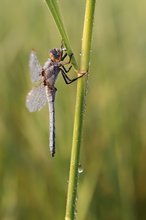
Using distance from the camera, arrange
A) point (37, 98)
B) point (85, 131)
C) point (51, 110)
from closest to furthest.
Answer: point (51, 110), point (37, 98), point (85, 131)

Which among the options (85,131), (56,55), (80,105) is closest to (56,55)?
(56,55)

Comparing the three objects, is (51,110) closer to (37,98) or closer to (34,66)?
(37,98)

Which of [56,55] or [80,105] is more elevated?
[56,55]

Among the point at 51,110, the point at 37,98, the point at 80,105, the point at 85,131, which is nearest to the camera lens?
the point at 80,105

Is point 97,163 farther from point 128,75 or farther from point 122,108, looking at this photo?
point 128,75

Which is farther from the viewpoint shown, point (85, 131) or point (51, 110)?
point (85, 131)

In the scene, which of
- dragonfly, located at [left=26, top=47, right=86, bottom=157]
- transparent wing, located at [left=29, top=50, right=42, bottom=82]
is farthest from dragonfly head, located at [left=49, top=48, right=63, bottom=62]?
transparent wing, located at [left=29, top=50, right=42, bottom=82]

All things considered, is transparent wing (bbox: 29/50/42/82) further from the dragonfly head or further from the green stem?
the green stem


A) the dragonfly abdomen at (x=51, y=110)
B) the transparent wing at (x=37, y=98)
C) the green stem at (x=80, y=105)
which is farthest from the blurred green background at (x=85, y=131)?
the green stem at (x=80, y=105)
